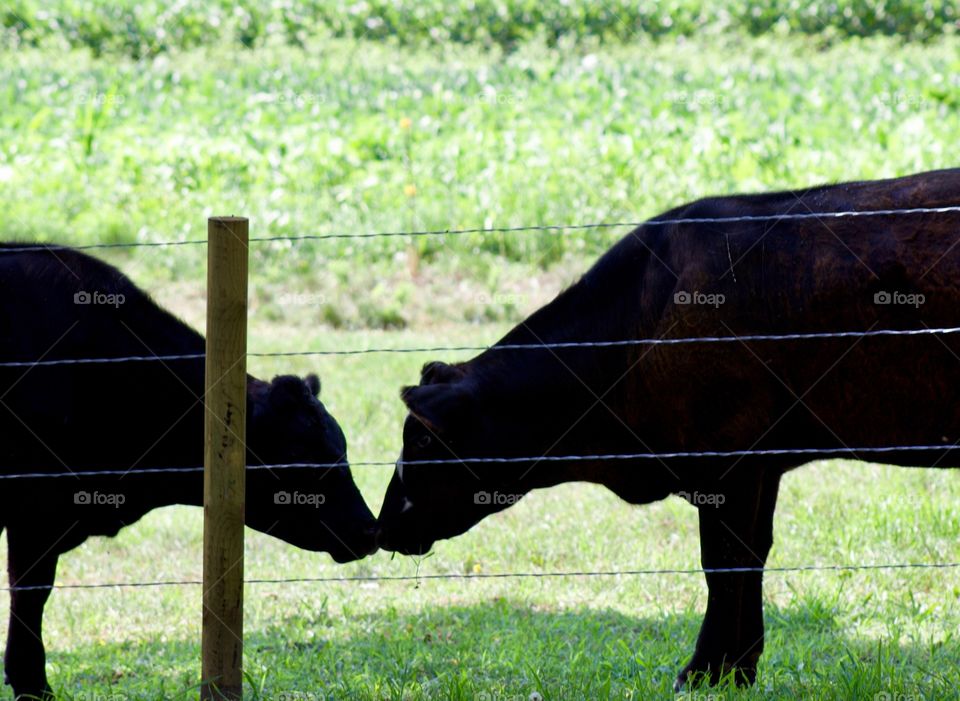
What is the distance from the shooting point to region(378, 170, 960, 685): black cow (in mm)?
5109

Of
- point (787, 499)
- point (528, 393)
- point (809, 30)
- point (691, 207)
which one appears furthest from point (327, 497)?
point (809, 30)

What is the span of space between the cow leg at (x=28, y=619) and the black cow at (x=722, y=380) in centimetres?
151

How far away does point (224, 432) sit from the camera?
423 cm

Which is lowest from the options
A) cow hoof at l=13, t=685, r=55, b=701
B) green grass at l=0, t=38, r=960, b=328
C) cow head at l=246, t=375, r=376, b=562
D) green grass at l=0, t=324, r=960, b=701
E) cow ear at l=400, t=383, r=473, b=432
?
cow hoof at l=13, t=685, r=55, b=701

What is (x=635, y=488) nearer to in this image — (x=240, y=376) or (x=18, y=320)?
(x=240, y=376)

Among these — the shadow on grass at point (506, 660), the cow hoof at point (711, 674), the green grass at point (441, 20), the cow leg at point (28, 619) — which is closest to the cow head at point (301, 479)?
the shadow on grass at point (506, 660)

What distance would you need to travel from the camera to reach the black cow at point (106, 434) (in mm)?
5449

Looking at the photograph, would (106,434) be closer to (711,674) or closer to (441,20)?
(711,674)

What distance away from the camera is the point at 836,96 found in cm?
1866

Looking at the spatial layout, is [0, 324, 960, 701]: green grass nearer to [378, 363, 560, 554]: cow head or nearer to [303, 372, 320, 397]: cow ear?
[378, 363, 560, 554]: cow head

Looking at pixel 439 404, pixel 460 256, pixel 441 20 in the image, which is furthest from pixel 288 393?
pixel 441 20

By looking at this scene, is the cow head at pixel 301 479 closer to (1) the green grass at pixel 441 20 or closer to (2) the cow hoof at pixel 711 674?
(2) the cow hoof at pixel 711 674

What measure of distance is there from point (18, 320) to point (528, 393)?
7.33 ft

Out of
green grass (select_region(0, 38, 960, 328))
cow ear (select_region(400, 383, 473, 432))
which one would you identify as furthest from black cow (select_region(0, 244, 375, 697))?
green grass (select_region(0, 38, 960, 328))
